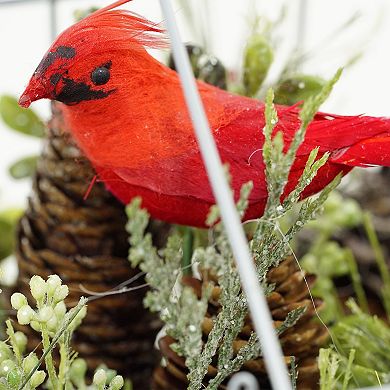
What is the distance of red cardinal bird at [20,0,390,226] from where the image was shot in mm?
292

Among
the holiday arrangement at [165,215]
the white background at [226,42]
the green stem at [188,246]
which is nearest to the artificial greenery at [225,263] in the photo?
the holiday arrangement at [165,215]

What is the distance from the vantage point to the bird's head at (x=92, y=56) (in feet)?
0.94

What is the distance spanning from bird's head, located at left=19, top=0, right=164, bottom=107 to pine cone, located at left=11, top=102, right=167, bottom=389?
11 centimetres

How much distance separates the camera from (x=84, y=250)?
42 cm

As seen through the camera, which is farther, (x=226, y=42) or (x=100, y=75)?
(x=226, y=42)

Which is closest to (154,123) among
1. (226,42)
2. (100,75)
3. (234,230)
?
(100,75)

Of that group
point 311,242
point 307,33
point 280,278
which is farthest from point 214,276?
point 307,33

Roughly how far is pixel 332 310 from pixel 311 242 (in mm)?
212

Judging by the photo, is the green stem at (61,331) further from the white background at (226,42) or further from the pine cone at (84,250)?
the white background at (226,42)

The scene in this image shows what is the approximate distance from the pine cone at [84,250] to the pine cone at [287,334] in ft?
0.27

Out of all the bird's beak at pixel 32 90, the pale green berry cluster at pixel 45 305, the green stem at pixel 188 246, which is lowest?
the green stem at pixel 188 246

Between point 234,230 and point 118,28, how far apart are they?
0.14m

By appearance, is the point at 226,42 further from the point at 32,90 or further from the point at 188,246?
the point at 32,90

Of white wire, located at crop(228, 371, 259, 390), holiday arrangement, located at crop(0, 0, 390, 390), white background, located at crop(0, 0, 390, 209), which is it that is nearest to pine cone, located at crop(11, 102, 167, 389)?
holiday arrangement, located at crop(0, 0, 390, 390)
